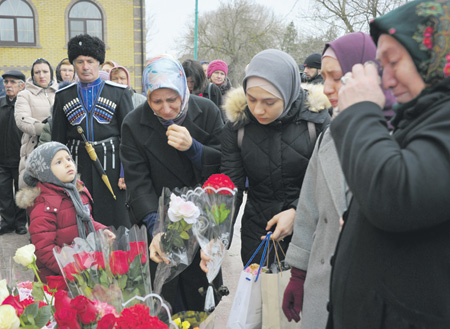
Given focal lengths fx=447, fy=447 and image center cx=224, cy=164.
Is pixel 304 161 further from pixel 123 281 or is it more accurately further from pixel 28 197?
pixel 28 197

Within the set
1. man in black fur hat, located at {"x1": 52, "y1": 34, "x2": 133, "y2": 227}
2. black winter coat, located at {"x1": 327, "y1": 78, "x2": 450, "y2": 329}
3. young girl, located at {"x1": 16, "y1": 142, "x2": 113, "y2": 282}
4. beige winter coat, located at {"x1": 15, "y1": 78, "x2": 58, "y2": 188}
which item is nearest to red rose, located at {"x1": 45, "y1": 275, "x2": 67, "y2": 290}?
black winter coat, located at {"x1": 327, "y1": 78, "x2": 450, "y2": 329}

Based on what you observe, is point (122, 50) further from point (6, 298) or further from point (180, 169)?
point (6, 298)

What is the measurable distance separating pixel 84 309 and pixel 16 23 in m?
20.3

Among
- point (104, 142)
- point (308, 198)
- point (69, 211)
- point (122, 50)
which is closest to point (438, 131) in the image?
point (308, 198)

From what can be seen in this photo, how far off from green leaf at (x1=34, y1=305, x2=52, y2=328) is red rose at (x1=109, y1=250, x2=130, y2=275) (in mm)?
268

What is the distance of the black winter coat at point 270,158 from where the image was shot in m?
2.32

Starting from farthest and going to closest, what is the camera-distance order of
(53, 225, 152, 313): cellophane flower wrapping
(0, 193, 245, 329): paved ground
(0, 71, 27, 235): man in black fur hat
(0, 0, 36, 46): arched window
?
1. (0, 0, 36, 46): arched window
2. (0, 71, 27, 235): man in black fur hat
3. (0, 193, 245, 329): paved ground
4. (53, 225, 152, 313): cellophane flower wrapping

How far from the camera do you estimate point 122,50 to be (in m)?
18.8

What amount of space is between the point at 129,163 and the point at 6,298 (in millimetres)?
1425

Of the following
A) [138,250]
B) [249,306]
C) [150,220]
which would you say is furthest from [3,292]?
[150,220]

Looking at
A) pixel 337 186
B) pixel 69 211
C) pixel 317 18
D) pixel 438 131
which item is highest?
pixel 317 18

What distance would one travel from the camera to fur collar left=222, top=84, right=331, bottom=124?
7.68 ft

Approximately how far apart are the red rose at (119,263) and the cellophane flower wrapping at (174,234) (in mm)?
383

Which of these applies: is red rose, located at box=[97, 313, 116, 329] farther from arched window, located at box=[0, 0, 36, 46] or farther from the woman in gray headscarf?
arched window, located at box=[0, 0, 36, 46]
